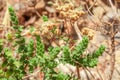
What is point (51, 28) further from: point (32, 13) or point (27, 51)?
point (32, 13)

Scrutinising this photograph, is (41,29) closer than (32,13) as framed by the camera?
Yes

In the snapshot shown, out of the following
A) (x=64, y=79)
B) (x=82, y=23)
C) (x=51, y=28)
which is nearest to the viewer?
(x=64, y=79)

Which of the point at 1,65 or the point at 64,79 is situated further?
the point at 1,65

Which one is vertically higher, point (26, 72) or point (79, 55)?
point (79, 55)

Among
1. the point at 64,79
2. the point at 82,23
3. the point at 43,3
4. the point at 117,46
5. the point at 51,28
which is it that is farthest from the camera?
the point at 43,3

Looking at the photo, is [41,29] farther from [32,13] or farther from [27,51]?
[32,13]

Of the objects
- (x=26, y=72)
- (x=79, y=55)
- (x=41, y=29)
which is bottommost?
(x=26, y=72)

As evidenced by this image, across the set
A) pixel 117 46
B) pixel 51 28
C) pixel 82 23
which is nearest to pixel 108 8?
pixel 82 23

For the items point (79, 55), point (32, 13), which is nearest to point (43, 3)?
point (32, 13)

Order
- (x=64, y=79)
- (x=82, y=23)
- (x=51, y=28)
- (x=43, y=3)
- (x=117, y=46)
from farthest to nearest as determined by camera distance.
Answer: (x=43, y=3), (x=82, y=23), (x=117, y=46), (x=51, y=28), (x=64, y=79)
